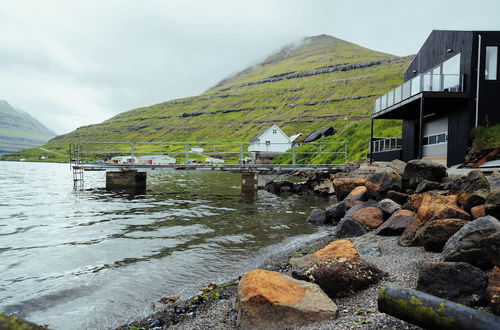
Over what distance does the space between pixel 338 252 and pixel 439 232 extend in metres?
1.86

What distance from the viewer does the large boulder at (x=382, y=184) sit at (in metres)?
14.4

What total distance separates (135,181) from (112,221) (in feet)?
43.4

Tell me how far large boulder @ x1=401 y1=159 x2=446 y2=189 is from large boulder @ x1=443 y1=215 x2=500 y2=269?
9.45m

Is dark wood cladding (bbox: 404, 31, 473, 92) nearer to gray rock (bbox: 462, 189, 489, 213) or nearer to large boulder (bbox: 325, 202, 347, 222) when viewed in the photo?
large boulder (bbox: 325, 202, 347, 222)

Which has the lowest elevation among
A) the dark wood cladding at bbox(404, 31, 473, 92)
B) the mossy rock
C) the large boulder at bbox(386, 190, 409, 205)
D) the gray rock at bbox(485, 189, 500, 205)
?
the large boulder at bbox(386, 190, 409, 205)

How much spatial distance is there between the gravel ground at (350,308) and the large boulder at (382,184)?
7.29 meters

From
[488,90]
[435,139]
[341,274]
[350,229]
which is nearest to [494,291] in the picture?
[341,274]

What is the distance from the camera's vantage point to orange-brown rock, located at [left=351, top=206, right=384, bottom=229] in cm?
1038

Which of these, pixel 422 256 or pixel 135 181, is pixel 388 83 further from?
pixel 422 256

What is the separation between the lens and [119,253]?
9367 mm

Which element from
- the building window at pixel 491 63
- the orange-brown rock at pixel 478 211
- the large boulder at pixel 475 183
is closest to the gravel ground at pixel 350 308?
the orange-brown rock at pixel 478 211

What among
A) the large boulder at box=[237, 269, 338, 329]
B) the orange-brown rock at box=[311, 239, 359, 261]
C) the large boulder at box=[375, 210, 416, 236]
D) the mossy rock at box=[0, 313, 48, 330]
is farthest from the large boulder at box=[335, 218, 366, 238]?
the mossy rock at box=[0, 313, 48, 330]

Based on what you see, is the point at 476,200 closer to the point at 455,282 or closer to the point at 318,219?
the point at 455,282

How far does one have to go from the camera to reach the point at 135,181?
26828 mm
